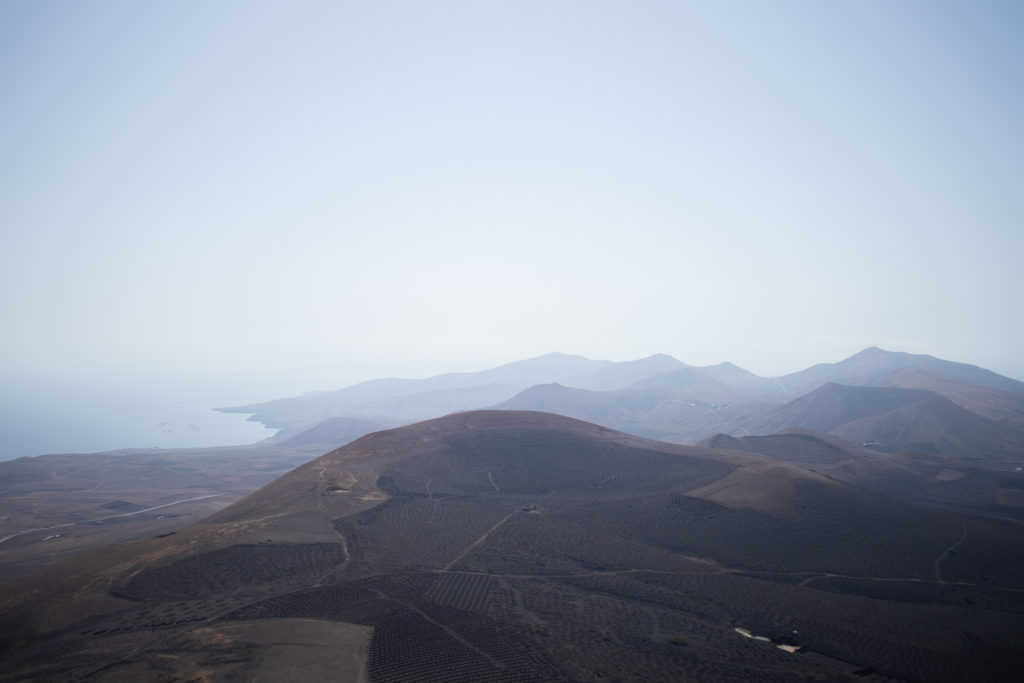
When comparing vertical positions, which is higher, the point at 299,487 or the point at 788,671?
the point at 299,487

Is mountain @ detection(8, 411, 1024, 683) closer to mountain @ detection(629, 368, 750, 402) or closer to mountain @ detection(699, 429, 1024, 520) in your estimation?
mountain @ detection(699, 429, 1024, 520)

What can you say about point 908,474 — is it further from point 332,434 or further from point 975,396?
point 332,434

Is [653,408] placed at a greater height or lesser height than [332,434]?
lesser

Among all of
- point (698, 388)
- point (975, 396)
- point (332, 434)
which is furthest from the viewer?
point (698, 388)

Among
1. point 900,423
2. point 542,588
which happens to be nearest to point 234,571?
point 542,588

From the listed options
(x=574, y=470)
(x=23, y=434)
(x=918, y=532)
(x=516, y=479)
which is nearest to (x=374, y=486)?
(x=516, y=479)

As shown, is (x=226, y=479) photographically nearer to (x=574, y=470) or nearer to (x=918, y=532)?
(x=574, y=470)

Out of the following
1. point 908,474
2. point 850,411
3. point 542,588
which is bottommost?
point 908,474

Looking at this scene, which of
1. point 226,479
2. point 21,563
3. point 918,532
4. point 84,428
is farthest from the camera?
point 84,428
